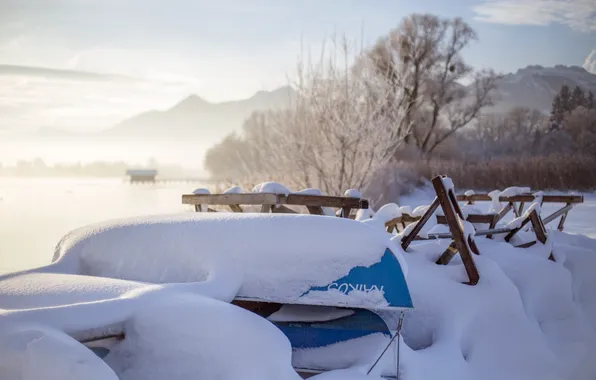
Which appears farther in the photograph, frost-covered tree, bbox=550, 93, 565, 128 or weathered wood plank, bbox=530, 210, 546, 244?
frost-covered tree, bbox=550, 93, 565, 128

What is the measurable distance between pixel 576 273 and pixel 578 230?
30.3ft

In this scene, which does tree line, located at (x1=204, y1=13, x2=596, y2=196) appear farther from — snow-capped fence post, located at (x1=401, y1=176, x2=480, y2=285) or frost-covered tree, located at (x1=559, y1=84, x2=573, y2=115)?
snow-capped fence post, located at (x1=401, y1=176, x2=480, y2=285)

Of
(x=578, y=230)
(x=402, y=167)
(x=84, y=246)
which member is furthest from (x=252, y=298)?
(x=402, y=167)

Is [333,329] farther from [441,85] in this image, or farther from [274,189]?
[441,85]

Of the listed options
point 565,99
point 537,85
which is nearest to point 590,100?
point 565,99

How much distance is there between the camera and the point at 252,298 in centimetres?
319

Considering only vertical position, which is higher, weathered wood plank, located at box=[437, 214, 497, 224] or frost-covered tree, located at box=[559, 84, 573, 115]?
frost-covered tree, located at box=[559, 84, 573, 115]

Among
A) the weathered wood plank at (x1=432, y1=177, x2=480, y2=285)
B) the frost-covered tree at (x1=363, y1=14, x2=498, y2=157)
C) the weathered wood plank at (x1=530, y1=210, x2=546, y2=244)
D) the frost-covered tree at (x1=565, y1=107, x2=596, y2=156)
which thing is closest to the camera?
the weathered wood plank at (x1=432, y1=177, x2=480, y2=285)

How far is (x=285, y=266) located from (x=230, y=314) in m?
0.56

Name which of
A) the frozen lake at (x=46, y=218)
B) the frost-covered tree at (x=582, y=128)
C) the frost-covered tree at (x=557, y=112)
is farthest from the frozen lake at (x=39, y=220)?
the frost-covered tree at (x=557, y=112)

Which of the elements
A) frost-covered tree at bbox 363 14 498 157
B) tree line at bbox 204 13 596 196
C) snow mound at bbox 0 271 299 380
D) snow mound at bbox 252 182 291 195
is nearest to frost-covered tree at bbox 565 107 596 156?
tree line at bbox 204 13 596 196

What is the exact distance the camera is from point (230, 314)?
2.81 metres

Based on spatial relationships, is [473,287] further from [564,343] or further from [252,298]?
[252,298]

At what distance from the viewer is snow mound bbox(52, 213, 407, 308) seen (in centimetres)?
325
